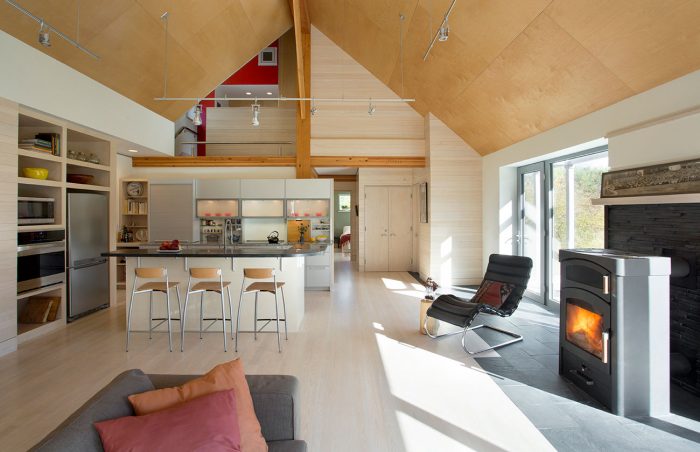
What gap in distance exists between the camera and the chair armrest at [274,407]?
159 centimetres

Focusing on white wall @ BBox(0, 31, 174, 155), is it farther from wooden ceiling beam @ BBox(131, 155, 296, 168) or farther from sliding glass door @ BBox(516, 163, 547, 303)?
sliding glass door @ BBox(516, 163, 547, 303)

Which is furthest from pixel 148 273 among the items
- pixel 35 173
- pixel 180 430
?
pixel 180 430

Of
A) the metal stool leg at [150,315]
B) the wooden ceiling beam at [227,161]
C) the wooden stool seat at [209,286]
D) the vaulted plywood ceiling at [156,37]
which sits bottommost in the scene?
the metal stool leg at [150,315]

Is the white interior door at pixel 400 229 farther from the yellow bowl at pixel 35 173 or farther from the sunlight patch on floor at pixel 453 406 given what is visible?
the yellow bowl at pixel 35 173

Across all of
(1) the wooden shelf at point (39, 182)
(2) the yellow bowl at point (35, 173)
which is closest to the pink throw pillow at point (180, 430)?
(1) the wooden shelf at point (39, 182)

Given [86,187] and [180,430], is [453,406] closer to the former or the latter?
[180,430]

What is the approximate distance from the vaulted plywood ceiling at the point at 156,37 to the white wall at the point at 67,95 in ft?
0.37

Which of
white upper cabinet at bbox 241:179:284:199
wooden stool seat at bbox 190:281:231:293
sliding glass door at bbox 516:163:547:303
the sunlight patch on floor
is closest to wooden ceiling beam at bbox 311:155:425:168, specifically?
white upper cabinet at bbox 241:179:284:199

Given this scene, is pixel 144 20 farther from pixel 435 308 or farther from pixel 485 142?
pixel 485 142

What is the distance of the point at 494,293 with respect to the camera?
4.42 m

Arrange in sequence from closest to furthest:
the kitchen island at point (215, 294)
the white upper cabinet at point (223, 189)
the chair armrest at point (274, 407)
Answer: the chair armrest at point (274, 407), the kitchen island at point (215, 294), the white upper cabinet at point (223, 189)

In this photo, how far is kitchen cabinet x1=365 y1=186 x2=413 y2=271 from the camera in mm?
8953

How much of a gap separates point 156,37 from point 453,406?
5965 millimetres

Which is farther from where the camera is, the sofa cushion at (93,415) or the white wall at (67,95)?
the white wall at (67,95)
